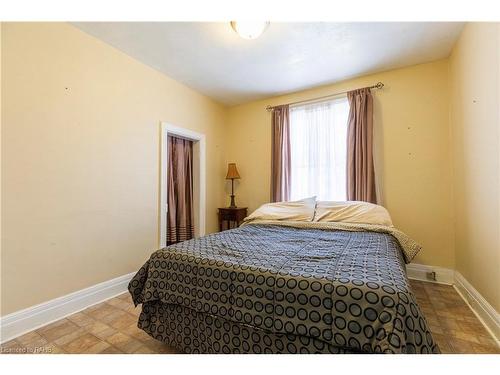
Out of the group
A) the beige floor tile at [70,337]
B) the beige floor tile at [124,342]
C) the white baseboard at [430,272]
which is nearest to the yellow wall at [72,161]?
the beige floor tile at [70,337]

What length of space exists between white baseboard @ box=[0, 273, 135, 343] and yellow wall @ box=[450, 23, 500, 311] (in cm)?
322

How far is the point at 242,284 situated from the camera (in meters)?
1.25

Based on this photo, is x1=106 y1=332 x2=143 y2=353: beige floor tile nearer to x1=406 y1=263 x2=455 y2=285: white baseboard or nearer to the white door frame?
the white door frame

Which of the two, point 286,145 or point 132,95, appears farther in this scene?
point 286,145

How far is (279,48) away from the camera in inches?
96.0

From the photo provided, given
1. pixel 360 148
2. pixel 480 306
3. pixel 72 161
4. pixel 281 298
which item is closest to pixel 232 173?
pixel 360 148

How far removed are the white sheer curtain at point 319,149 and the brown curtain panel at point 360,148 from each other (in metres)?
0.14

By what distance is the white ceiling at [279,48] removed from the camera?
2137mm

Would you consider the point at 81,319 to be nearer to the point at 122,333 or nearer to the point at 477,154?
the point at 122,333

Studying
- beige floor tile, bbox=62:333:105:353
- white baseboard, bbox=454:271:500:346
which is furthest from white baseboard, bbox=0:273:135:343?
white baseboard, bbox=454:271:500:346

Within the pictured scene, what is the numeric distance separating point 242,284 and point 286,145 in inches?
103

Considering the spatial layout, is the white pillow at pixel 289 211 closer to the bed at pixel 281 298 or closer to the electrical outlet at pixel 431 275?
the bed at pixel 281 298
